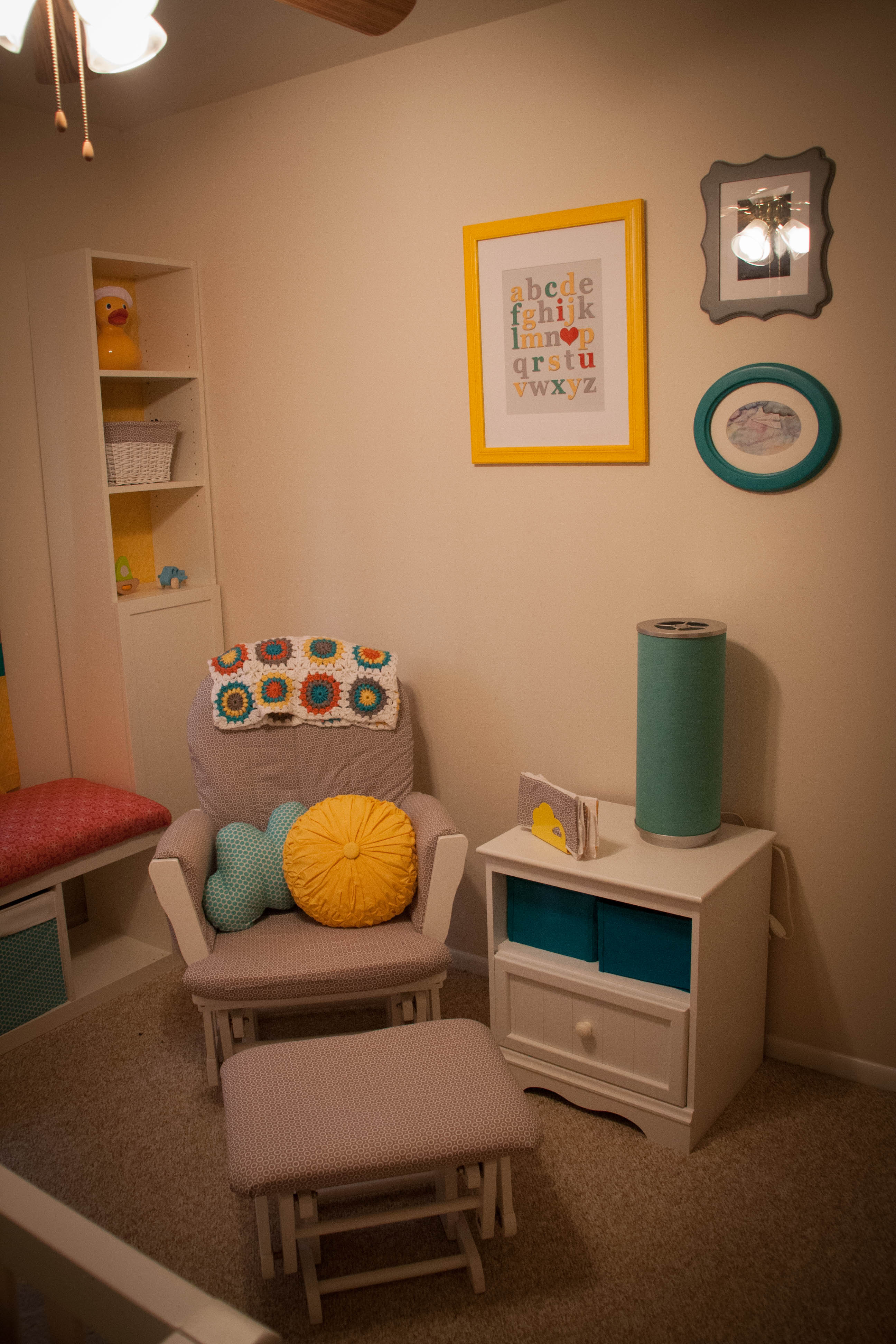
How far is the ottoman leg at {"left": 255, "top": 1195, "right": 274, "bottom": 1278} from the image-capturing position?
1.74 meters

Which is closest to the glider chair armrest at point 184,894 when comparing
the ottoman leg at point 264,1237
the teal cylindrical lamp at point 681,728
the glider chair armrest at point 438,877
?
the glider chair armrest at point 438,877

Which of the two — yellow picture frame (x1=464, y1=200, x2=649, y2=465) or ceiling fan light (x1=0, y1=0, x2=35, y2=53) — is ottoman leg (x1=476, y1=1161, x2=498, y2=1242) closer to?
yellow picture frame (x1=464, y1=200, x2=649, y2=465)

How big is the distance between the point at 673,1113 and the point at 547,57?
2.29 m

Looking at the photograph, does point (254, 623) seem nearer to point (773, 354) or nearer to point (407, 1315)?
point (773, 354)

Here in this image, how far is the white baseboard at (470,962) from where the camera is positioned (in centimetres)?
287

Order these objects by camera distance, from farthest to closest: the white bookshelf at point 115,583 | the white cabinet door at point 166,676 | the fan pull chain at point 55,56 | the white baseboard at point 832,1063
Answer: the white cabinet door at point 166,676 → the white bookshelf at point 115,583 → the white baseboard at point 832,1063 → the fan pull chain at point 55,56

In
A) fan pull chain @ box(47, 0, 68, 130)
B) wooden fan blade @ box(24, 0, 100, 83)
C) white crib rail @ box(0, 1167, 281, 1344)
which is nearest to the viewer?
white crib rail @ box(0, 1167, 281, 1344)

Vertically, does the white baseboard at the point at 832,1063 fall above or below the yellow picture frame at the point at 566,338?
below

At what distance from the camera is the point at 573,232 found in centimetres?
235

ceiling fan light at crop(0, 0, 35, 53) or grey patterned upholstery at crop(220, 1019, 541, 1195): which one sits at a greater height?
ceiling fan light at crop(0, 0, 35, 53)

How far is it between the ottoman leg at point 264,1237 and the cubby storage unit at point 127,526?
1.46 metres

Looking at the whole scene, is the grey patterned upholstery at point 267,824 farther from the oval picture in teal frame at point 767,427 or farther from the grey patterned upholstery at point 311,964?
the oval picture in teal frame at point 767,427

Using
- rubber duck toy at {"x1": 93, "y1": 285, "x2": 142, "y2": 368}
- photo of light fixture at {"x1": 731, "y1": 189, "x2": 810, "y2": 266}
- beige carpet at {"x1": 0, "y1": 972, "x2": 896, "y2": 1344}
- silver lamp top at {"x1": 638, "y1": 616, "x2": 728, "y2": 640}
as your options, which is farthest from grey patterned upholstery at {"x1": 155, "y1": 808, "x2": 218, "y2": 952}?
photo of light fixture at {"x1": 731, "y1": 189, "x2": 810, "y2": 266}

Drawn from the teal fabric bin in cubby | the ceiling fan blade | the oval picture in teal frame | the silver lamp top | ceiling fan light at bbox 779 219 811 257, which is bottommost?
the teal fabric bin in cubby
